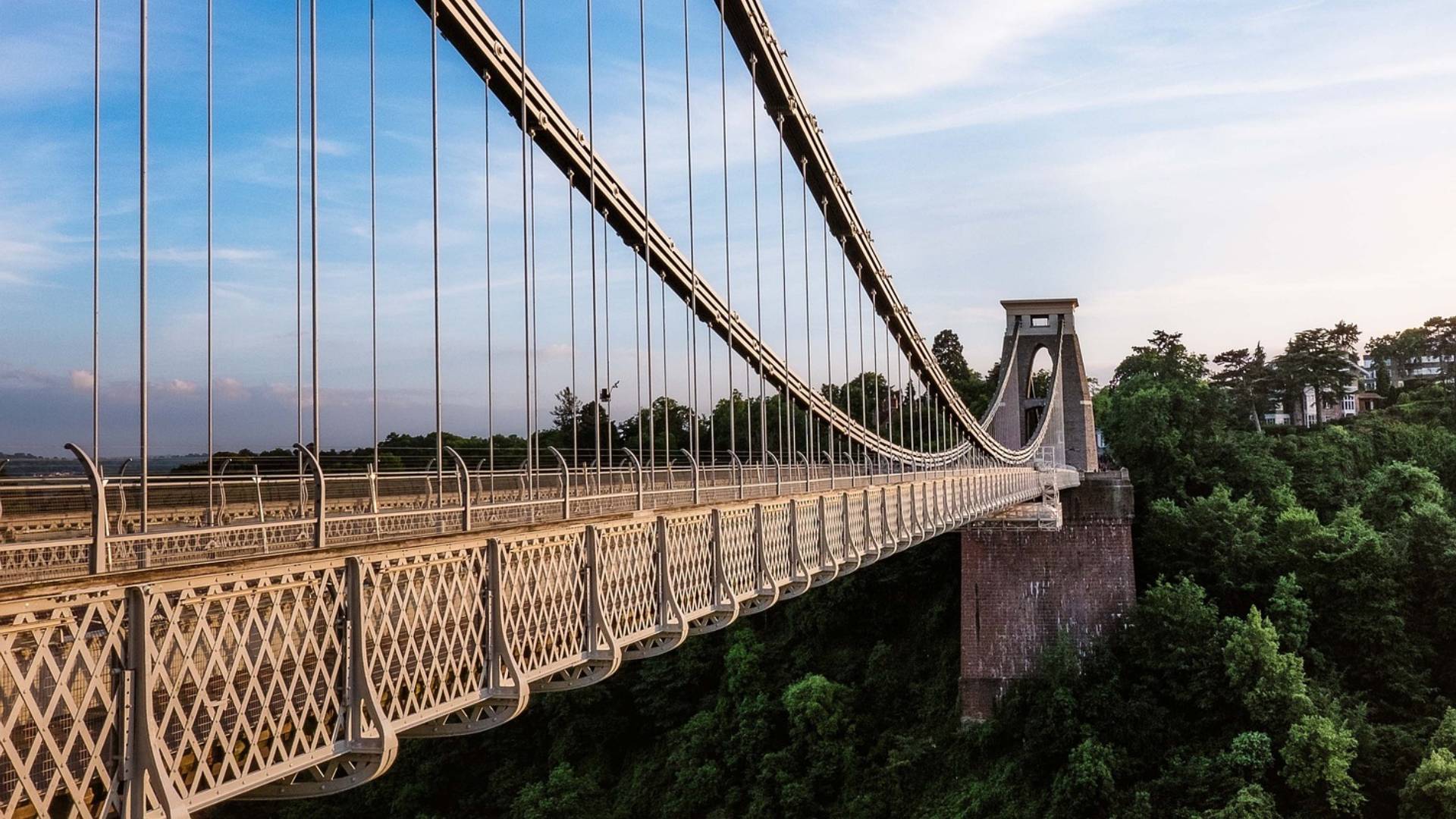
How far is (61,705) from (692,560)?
6.46 m

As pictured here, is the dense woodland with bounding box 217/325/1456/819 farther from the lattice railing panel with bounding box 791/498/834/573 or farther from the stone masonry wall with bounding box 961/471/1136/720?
the lattice railing panel with bounding box 791/498/834/573

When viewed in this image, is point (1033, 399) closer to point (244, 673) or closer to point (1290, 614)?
point (1290, 614)

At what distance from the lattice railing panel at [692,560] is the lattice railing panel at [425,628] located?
289 centimetres

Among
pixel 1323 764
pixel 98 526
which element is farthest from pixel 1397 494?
pixel 98 526

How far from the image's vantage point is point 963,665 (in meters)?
35.5

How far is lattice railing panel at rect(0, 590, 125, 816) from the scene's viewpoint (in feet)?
13.8

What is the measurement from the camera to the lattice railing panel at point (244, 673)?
489 cm

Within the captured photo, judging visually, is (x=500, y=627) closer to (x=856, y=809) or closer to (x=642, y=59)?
(x=642, y=59)

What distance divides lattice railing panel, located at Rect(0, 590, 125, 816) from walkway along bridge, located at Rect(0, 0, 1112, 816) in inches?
0.4

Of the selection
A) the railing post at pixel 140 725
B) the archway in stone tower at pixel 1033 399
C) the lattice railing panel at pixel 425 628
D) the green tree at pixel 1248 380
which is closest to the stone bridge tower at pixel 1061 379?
the archway in stone tower at pixel 1033 399

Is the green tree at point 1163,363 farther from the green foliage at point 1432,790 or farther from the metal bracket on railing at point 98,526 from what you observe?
the metal bracket on railing at point 98,526

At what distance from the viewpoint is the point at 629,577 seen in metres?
9.48

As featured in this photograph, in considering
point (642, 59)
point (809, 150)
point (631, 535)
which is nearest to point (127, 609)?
point (631, 535)

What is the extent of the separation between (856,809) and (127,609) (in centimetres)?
2991
